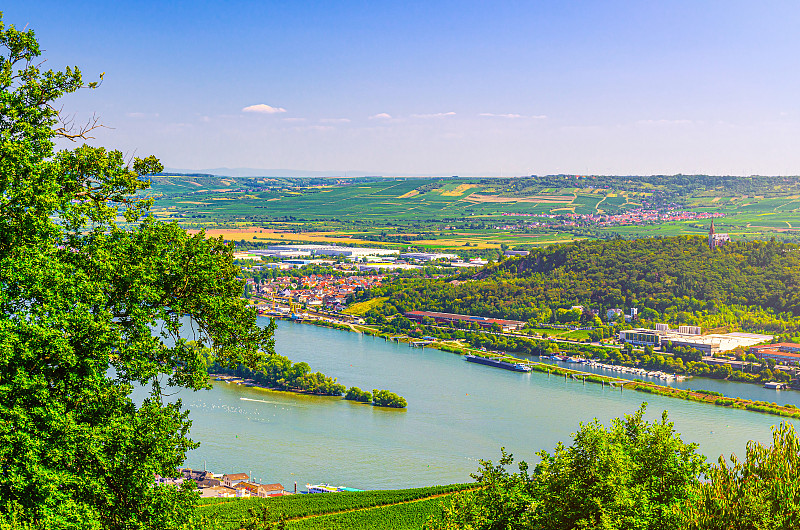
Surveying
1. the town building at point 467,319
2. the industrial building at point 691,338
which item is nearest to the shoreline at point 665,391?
the industrial building at point 691,338

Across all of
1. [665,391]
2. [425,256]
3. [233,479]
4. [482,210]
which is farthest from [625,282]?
[482,210]

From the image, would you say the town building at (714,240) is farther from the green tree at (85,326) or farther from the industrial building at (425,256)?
the green tree at (85,326)

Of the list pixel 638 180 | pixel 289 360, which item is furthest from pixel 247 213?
pixel 289 360

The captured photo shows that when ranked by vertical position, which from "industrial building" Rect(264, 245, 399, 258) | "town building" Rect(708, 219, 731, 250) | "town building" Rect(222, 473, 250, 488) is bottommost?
"town building" Rect(222, 473, 250, 488)

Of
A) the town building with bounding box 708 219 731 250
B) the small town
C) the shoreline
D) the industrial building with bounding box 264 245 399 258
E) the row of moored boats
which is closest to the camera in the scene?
the small town

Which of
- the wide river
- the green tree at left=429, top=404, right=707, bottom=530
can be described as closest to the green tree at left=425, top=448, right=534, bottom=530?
the green tree at left=429, top=404, right=707, bottom=530

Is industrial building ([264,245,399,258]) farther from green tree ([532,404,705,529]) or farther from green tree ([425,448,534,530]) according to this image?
green tree ([532,404,705,529])

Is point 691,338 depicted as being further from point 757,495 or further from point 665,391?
point 757,495
